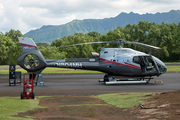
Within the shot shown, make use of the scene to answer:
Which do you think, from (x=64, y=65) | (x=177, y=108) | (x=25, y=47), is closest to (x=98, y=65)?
(x=64, y=65)

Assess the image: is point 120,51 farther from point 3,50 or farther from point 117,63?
point 3,50

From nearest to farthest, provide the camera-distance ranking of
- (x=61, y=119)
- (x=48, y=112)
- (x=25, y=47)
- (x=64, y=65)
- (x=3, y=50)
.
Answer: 1. (x=61, y=119)
2. (x=48, y=112)
3. (x=25, y=47)
4. (x=64, y=65)
5. (x=3, y=50)

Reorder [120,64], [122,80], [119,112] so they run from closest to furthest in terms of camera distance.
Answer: [119,112] < [120,64] < [122,80]

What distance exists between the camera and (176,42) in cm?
8806

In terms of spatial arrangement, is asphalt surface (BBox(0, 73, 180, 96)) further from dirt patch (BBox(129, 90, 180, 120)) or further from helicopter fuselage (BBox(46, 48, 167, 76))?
dirt patch (BBox(129, 90, 180, 120))

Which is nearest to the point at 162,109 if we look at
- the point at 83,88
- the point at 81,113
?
the point at 81,113

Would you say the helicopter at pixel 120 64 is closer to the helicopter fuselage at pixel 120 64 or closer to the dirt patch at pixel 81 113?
the helicopter fuselage at pixel 120 64

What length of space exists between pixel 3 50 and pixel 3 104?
8014 cm

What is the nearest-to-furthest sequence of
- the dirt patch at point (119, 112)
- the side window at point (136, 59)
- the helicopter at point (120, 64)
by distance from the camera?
the dirt patch at point (119, 112) < the helicopter at point (120, 64) < the side window at point (136, 59)

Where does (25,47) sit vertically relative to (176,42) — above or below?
below

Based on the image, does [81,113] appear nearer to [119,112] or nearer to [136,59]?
[119,112]

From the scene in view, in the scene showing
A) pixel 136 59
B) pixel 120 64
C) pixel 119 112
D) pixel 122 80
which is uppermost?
pixel 136 59

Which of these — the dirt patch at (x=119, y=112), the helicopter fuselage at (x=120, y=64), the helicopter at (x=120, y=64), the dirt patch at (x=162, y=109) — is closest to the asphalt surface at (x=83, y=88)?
A: the helicopter at (x=120, y=64)

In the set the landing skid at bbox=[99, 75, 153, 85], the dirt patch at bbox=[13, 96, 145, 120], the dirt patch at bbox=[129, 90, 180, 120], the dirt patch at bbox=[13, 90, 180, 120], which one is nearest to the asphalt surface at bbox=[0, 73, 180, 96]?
the landing skid at bbox=[99, 75, 153, 85]
